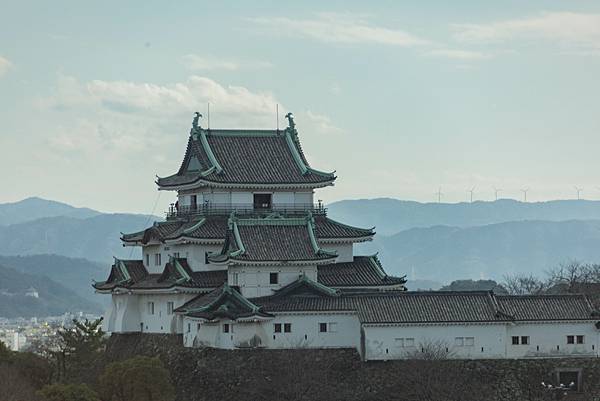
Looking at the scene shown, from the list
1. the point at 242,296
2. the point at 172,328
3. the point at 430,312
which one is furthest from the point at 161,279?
the point at 430,312

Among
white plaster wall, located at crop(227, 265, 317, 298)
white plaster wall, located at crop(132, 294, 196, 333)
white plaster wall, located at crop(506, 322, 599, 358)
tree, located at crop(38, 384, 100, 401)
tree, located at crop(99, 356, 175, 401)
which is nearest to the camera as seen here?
tree, located at crop(38, 384, 100, 401)

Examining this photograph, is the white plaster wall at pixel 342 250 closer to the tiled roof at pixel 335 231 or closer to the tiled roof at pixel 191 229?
the tiled roof at pixel 335 231

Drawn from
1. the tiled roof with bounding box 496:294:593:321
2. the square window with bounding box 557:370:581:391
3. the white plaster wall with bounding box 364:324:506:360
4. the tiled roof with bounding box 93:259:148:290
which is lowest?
the square window with bounding box 557:370:581:391

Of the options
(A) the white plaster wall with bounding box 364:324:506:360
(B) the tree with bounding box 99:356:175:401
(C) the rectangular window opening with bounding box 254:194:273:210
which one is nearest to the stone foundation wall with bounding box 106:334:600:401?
(A) the white plaster wall with bounding box 364:324:506:360

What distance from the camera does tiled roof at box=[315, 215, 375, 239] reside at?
64438 millimetres

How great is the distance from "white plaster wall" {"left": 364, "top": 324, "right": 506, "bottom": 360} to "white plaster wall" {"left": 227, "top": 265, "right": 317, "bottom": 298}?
185 inches

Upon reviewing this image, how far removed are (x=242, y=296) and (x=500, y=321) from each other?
10297 millimetres

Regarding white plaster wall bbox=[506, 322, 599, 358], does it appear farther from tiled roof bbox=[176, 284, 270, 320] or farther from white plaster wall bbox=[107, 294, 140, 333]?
white plaster wall bbox=[107, 294, 140, 333]

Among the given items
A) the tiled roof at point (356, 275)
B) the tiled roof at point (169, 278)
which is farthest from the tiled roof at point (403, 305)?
the tiled roof at point (169, 278)

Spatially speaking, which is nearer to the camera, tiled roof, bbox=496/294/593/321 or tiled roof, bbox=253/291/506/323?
tiled roof, bbox=253/291/506/323

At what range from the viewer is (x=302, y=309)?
58.2 m

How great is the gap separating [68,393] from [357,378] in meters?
12.3

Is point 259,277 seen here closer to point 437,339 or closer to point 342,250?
point 342,250

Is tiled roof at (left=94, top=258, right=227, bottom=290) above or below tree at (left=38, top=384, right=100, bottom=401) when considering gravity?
above
